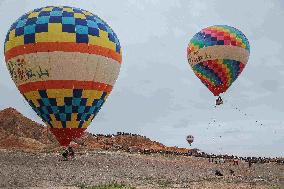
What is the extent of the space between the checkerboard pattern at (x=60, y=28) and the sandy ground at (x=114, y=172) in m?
10.9

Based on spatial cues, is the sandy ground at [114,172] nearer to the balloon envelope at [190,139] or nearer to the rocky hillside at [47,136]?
the rocky hillside at [47,136]

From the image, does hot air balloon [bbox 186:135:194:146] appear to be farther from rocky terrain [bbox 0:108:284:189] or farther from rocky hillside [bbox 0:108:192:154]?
rocky terrain [bbox 0:108:284:189]

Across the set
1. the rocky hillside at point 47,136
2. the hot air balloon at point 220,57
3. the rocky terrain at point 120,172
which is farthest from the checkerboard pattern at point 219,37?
the rocky hillside at point 47,136

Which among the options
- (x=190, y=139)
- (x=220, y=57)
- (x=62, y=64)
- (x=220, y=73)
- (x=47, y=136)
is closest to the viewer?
(x=62, y=64)

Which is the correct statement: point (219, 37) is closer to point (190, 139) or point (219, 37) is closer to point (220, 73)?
point (220, 73)

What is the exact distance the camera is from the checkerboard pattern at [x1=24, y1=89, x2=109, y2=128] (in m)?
32.8

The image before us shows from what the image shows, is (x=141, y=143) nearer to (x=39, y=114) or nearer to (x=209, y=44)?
(x=209, y=44)

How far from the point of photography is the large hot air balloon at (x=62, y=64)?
3219 cm

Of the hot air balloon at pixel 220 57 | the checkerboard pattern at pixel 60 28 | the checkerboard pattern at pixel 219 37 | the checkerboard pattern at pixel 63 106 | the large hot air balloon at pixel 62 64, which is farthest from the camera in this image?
the checkerboard pattern at pixel 219 37

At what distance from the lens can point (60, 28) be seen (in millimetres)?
32531

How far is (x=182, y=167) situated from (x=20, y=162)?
19.3 metres

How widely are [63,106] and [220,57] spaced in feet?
78.8

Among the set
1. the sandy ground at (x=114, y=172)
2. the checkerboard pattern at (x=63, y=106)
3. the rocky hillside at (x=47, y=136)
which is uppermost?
the rocky hillside at (x=47, y=136)

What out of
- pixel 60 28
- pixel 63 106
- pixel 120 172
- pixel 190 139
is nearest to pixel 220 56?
pixel 120 172
